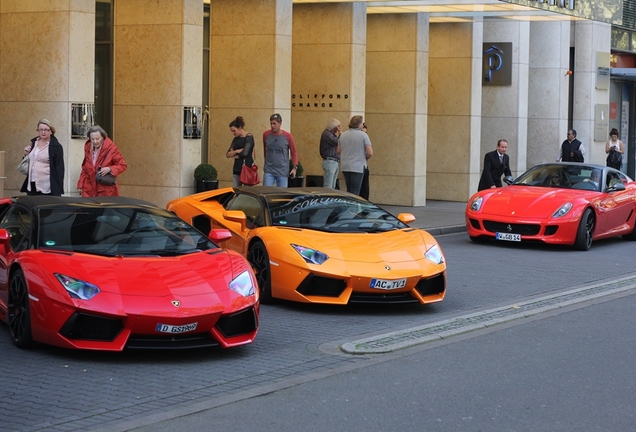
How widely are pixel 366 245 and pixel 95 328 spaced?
3.66 metres

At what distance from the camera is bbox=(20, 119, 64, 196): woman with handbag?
13.9 m

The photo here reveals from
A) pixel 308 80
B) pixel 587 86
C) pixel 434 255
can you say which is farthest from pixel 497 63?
pixel 434 255

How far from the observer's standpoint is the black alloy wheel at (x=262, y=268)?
11.0m

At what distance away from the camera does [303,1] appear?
23109mm

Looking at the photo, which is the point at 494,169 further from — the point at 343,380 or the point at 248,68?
the point at 343,380

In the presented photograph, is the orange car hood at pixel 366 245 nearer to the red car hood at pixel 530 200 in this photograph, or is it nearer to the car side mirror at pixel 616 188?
the red car hood at pixel 530 200

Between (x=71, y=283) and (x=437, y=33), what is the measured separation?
65.5 ft

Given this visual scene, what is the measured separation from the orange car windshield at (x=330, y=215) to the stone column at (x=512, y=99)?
1742cm

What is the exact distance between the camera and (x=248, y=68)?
2128 cm

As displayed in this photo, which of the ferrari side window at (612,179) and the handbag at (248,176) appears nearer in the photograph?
the ferrari side window at (612,179)

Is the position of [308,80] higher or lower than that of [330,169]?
higher

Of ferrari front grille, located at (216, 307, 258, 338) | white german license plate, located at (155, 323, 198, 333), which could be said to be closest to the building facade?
ferrari front grille, located at (216, 307, 258, 338)


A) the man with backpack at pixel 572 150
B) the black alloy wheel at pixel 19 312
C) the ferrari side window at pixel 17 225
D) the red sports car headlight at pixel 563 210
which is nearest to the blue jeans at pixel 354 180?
the red sports car headlight at pixel 563 210

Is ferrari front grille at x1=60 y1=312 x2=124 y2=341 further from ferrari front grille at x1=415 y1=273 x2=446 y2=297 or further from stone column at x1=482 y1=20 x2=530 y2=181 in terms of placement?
stone column at x1=482 y1=20 x2=530 y2=181
